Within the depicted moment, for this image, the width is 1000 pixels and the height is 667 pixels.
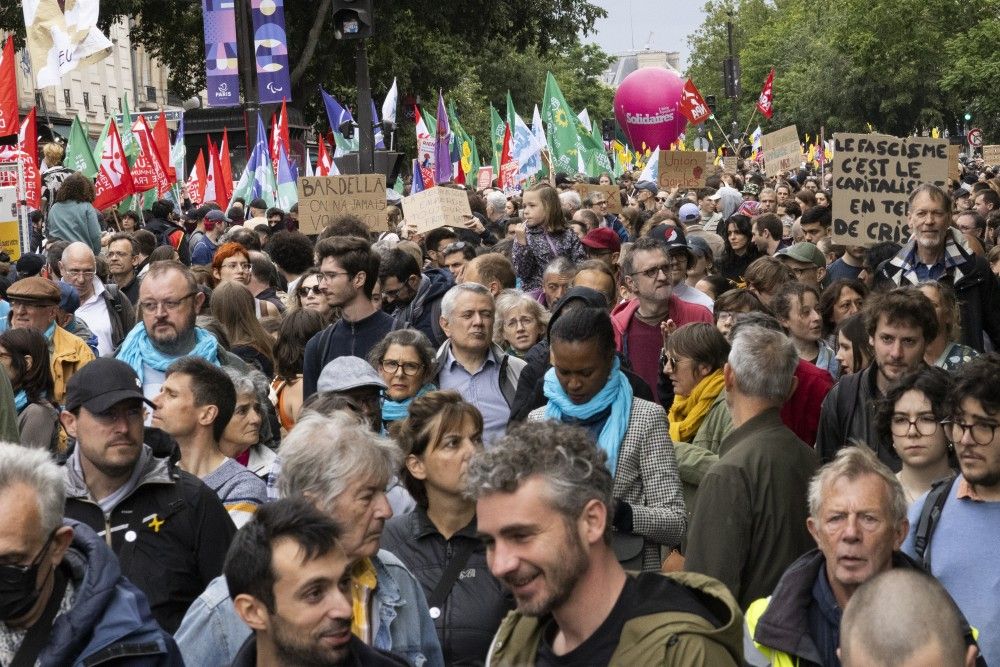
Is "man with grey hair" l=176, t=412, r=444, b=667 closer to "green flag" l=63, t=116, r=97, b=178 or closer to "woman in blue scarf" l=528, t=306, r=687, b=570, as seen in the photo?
"woman in blue scarf" l=528, t=306, r=687, b=570

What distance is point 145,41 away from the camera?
38.7 meters

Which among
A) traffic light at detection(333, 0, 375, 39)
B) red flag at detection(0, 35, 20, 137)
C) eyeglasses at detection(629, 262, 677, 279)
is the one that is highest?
traffic light at detection(333, 0, 375, 39)

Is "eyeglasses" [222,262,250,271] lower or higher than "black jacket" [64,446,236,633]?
higher

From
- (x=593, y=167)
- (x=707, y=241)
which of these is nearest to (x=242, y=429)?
(x=707, y=241)

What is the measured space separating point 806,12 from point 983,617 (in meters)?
96.3

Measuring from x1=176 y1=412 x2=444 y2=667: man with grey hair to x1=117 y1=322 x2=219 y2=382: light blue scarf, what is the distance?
2.67m

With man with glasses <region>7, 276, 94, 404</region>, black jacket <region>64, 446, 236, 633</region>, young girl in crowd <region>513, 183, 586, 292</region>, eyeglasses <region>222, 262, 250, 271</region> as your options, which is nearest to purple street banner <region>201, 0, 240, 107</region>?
young girl in crowd <region>513, 183, 586, 292</region>

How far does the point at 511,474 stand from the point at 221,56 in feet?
70.4

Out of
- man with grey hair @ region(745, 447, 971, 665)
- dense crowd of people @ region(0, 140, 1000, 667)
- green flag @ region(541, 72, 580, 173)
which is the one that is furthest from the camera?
green flag @ region(541, 72, 580, 173)

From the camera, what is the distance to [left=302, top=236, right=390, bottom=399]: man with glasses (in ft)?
24.9

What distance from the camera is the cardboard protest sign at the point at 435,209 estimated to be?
13.6 metres

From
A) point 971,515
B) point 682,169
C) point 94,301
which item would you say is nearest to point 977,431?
point 971,515

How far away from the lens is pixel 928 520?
4902mm

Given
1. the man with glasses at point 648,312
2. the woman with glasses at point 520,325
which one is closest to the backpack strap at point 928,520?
the man with glasses at point 648,312
